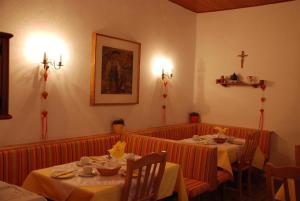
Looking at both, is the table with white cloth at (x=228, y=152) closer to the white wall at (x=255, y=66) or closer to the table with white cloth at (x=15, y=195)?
the white wall at (x=255, y=66)

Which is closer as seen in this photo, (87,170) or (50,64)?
(87,170)

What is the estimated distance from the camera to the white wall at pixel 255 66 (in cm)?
521

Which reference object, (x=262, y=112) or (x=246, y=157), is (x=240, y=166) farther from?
(x=262, y=112)

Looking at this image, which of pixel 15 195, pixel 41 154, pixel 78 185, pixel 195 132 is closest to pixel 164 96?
pixel 195 132

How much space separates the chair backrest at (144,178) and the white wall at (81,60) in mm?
1579

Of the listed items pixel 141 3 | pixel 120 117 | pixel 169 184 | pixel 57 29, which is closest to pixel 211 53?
pixel 141 3

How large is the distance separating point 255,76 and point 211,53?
1022 millimetres

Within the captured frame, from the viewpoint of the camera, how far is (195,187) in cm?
344

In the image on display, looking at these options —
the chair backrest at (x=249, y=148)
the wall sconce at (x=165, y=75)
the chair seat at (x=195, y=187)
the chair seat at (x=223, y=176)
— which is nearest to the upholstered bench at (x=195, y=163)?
the chair seat at (x=195, y=187)

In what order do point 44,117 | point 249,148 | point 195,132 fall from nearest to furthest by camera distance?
point 44,117 → point 249,148 → point 195,132

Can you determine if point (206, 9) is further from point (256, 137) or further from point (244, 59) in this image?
point (256, 137)

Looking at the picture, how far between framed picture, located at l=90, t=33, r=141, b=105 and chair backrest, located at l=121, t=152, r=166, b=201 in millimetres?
1830

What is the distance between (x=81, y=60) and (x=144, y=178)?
2.09 m

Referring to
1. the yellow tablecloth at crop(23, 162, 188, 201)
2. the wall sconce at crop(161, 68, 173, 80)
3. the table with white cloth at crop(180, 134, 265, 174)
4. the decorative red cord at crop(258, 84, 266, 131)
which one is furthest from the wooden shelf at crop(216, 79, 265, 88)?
the yellow tablecloth at crop(23, 162, 188, 201)
